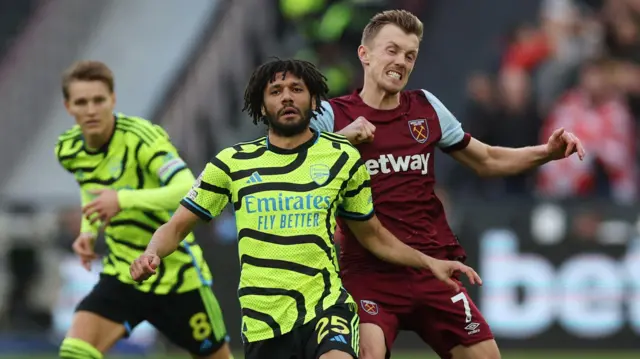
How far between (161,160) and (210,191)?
5.37 ft

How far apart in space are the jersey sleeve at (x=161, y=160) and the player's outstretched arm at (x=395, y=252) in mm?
1617

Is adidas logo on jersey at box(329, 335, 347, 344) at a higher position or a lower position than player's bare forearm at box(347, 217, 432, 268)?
lower

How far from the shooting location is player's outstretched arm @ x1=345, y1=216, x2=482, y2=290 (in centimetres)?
828

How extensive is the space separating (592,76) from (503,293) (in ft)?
9.72

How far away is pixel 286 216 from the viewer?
25.8ft

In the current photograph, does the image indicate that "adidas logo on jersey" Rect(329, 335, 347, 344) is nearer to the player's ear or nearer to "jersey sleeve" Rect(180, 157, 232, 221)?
"jersey sleeve" Rect(180, 157, 232, 221)

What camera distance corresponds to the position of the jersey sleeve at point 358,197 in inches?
317

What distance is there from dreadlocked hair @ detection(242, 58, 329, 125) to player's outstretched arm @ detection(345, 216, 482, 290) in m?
0.77

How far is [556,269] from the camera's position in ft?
50.1

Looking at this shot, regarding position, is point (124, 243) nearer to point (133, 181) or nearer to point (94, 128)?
point (133, 181)

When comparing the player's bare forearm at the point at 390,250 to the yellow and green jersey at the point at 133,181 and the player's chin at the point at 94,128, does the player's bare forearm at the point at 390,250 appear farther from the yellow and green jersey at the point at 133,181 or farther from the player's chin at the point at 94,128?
the player's chin at the point at 94,128

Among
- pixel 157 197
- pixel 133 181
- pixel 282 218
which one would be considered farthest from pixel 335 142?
pixel 133 181

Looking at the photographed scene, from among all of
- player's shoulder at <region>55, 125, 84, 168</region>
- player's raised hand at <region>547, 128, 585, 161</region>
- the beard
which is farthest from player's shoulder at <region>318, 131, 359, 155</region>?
player's shoulder at <region>55, 125, 84, 168</region>

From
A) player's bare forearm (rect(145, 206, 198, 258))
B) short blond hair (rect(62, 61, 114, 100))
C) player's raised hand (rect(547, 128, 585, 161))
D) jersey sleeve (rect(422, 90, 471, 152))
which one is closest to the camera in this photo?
player's bare forearm (rect(145, 206, 198, 258))
